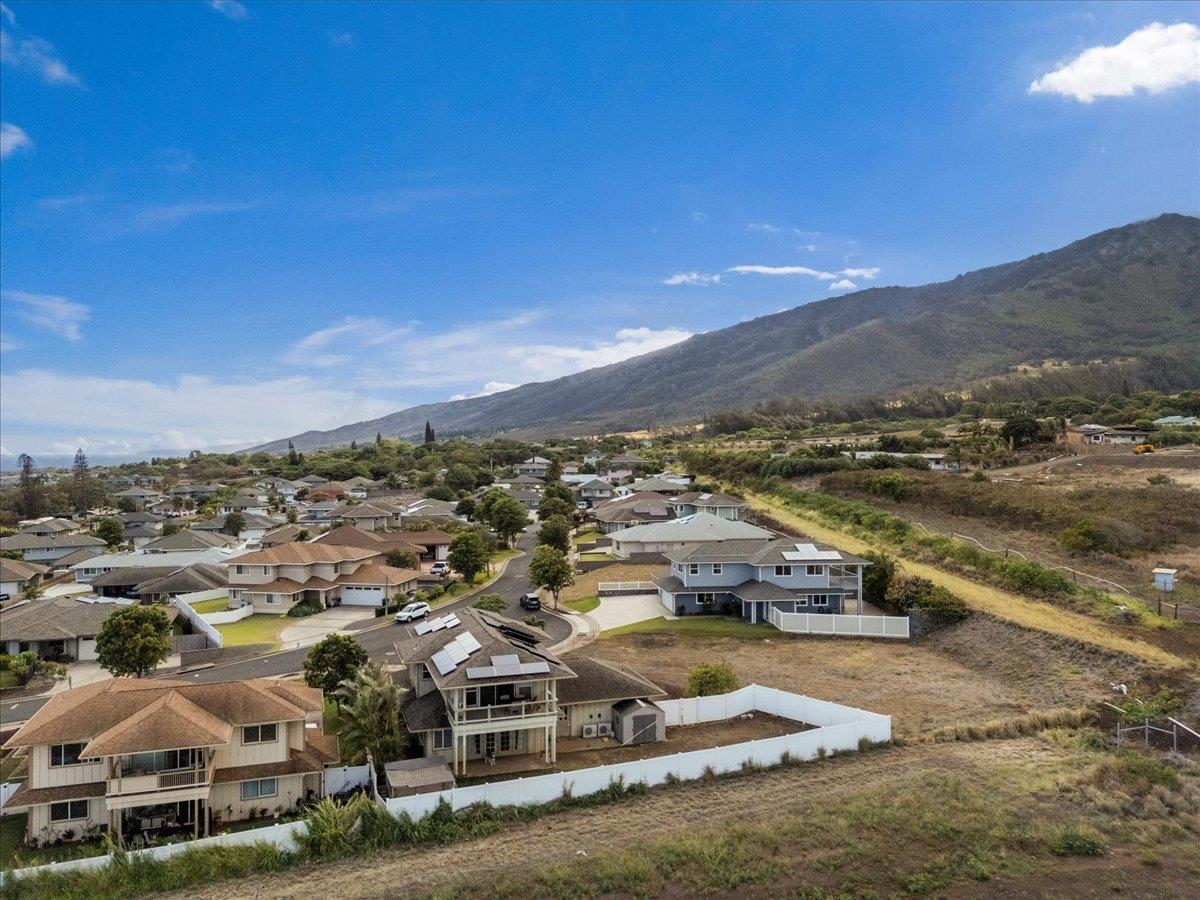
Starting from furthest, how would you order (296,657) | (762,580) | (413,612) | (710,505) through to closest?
(710,505) < (413,612) < (762,580) < (296,657)

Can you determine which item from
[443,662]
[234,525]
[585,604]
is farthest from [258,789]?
[234,525]

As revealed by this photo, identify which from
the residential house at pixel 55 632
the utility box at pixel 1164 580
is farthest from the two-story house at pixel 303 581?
the utility box at pixel 1164 580

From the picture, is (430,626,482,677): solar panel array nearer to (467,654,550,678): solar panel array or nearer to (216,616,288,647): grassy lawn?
(467,654,550,678): solar panel array

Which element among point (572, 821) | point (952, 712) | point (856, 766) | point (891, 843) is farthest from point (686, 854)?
point (952, 712)

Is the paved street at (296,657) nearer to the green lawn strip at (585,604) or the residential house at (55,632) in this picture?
the green lawn strip at (585,604)

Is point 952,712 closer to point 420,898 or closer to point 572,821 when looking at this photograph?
point 572,821

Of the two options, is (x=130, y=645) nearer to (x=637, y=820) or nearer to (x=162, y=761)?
(x=162, y=761)

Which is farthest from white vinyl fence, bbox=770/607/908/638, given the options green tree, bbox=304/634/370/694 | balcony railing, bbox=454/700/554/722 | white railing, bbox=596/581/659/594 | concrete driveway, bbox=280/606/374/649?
concrete driveway, bbox=280/606/374/649
